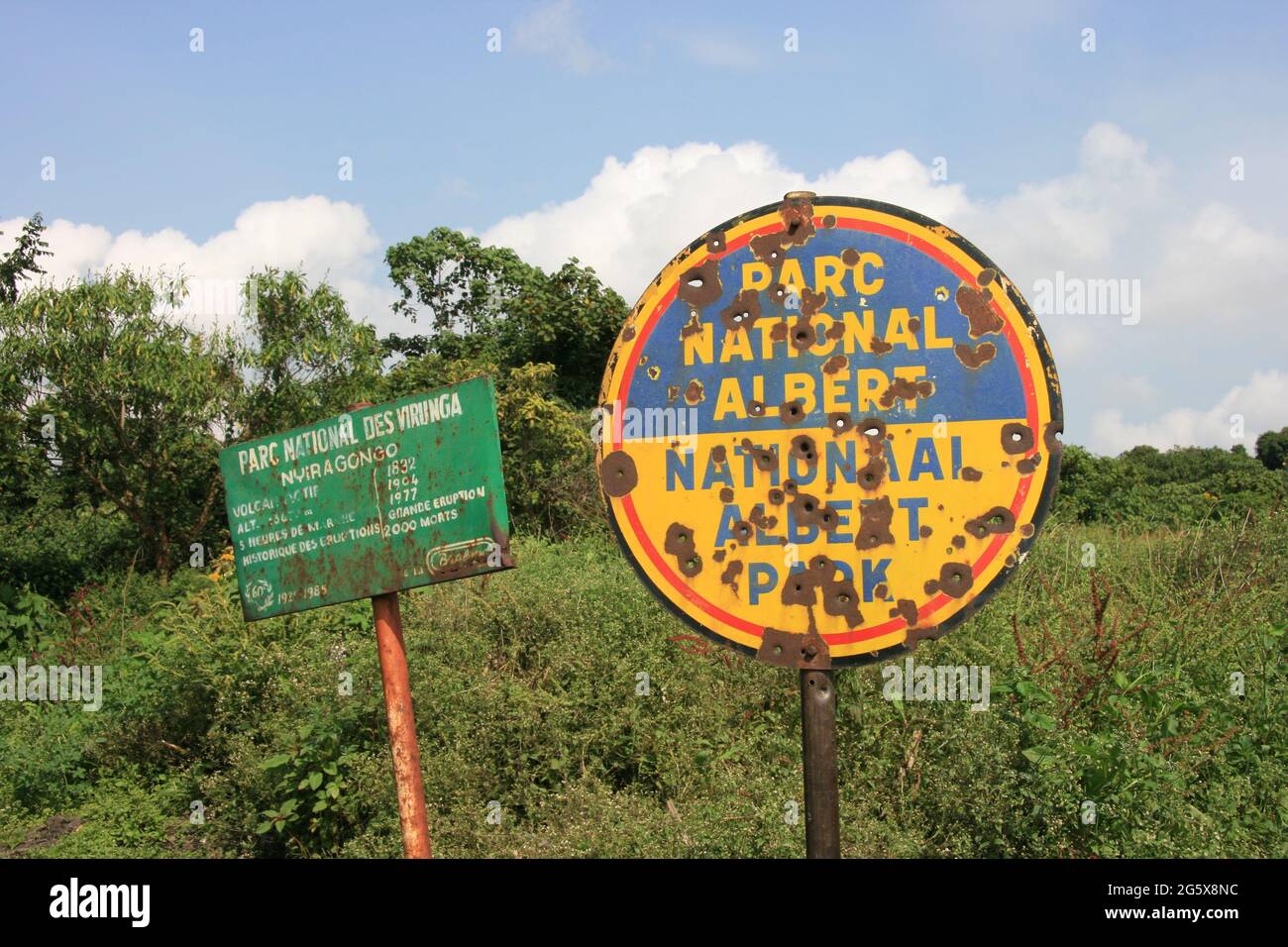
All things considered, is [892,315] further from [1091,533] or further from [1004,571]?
[1091,533]

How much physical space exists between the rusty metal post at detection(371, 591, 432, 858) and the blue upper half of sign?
1.24 meters

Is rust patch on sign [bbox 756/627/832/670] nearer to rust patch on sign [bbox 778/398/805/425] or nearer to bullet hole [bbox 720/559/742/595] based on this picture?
bullet hole [bbox 720/559/742/595]

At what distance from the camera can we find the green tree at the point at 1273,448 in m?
18.9

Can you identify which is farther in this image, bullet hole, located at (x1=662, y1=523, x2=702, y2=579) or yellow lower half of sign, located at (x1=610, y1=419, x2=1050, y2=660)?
bullet hole, located at (x1=662, y1=523, x2=702, y2=579)

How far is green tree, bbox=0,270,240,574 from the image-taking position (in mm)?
10617

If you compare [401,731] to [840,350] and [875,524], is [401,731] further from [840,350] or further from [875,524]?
[840,350]

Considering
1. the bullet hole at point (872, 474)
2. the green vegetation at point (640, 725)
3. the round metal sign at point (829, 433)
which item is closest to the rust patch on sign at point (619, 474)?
the round metal sign at point (829, 433)

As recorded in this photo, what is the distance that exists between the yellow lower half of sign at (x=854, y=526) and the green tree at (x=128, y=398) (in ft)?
32.1

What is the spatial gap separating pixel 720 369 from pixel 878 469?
39cm

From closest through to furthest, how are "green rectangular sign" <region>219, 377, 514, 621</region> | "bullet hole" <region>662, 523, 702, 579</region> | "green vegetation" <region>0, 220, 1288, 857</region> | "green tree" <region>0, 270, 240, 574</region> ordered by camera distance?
1. "bullet hole" <region>662, 523, 702, 579</region>
2. "green rectangular sign" <region>219, 377, 514, 621</region>
3. "green vegetation" <region>0, 220, 1288, 857</region>
4. "green tree" <region>0, 270, 240, 574</region>

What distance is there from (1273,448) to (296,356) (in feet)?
54.7

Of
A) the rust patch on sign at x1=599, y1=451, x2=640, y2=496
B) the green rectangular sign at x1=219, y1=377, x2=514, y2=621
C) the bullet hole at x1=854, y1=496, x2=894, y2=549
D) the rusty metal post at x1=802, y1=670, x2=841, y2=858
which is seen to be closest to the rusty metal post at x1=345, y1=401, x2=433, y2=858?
the green rectangular sign at x1=219, y1=377, x2=514, y2=621

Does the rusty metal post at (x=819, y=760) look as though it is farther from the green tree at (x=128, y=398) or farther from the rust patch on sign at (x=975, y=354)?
the green tree at (x=128, y=398)
